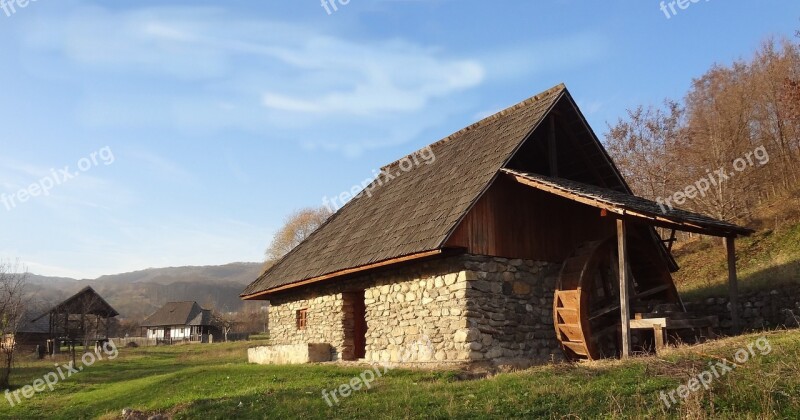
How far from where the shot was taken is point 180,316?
60.4 m

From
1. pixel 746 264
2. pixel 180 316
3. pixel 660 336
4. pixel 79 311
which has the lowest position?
pixel 660 336

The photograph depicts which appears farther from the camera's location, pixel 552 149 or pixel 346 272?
pixel 552 149

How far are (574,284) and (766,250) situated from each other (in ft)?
37.3

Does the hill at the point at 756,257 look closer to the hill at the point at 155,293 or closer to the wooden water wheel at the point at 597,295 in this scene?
the wooden water wheel at the point at 597,295

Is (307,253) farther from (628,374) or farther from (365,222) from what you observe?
(628,374)

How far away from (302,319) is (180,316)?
47861mm

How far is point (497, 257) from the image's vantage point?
1233cm

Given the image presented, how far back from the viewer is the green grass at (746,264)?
16016 millimetres

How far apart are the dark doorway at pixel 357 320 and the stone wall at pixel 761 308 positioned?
8.82 metres

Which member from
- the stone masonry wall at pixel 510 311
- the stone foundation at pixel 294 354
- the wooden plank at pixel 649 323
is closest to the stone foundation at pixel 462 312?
the stone masonry wall at pixel 510 311

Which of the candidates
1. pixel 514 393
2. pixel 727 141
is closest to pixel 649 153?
pixel 727 141

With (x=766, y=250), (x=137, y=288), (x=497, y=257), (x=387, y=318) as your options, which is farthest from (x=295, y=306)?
(x=137, y=288)

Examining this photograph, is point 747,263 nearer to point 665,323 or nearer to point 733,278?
point 733,278

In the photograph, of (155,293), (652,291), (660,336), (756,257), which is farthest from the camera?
(155,293)
